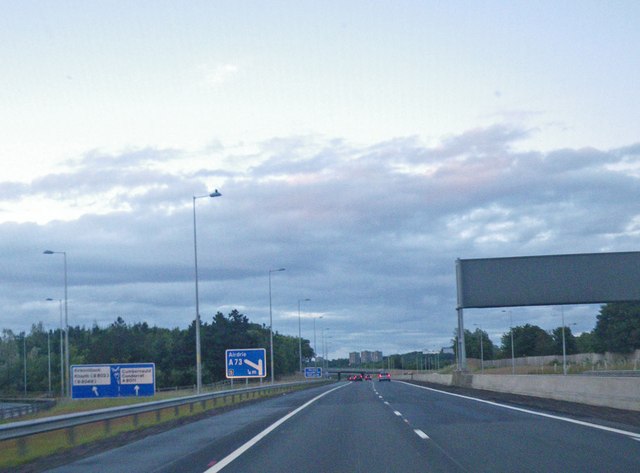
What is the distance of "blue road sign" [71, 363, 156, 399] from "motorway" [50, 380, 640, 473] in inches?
438

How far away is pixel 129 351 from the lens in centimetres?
9725

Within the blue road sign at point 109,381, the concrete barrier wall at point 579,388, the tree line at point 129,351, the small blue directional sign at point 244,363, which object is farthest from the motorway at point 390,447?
the tree line at point 129,351

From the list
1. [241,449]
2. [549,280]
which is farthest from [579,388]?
[549,280]

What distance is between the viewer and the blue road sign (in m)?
36.5

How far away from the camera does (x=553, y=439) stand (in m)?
18.4

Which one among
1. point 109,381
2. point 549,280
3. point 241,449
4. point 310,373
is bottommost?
point 310,373

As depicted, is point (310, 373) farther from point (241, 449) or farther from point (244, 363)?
point (241, 449)

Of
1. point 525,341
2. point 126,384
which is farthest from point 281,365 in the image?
point 126,384

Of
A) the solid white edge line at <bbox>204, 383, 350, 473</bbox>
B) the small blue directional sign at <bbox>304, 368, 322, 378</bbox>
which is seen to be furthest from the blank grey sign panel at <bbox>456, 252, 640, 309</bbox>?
the small blue directional sign at <bbox>304, 368, 322, 378</bbox>

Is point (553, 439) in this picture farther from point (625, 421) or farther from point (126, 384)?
point (126, 384)

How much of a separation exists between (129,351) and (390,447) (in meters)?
82.9

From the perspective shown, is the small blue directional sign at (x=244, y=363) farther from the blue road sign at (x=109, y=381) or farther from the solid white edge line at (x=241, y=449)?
the solid white edge line at (x=241, y=449)

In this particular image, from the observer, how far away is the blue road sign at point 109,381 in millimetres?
36531

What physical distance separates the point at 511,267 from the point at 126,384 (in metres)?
29.7
